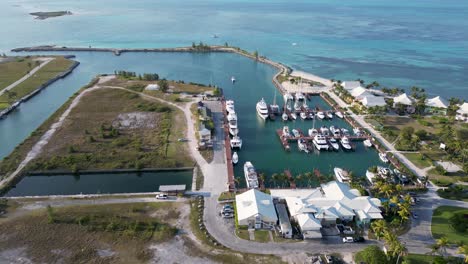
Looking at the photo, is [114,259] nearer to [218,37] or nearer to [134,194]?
[134,194]

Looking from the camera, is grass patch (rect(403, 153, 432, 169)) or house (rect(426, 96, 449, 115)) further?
house (rect(426, 96, 449, 115))

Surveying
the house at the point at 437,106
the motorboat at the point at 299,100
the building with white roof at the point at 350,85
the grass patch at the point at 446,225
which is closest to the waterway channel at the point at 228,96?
the motorboat at the point at 299,100

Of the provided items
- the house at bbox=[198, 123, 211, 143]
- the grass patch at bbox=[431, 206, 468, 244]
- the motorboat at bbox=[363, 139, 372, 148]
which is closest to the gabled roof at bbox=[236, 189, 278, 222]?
the house at bbox=[198, 123, 211, 143]

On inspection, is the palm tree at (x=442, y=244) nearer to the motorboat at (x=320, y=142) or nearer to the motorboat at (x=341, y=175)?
the motorboat at (x=341, y=175)

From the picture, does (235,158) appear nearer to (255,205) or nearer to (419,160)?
(255,205)

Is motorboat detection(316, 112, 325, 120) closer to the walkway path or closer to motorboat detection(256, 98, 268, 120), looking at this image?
motorboat detection(256, 98, 268, 120)

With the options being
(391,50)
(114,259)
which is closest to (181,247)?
(114,259)
